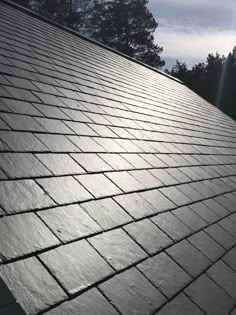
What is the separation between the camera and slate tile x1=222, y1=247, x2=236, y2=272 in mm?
2891

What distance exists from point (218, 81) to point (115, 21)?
46.3 ft

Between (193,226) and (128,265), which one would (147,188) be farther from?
(128,265)

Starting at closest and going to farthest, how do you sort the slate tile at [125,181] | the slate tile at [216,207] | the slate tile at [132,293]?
the slate tile at [132,293], the slate tile at [125,181], the slate tile at [216,207]

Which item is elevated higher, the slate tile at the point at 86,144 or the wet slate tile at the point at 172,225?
the slate tile at the point at 86,144

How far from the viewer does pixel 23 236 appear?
1.62m

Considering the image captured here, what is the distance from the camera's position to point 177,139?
5.44m

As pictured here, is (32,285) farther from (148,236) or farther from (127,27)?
(127,27)

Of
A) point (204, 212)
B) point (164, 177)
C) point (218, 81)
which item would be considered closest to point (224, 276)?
point (204, 212)

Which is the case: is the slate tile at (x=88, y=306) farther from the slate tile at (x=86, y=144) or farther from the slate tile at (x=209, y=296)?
the slate tile at (x=86, y=144)

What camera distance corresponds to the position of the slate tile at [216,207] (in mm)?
3758

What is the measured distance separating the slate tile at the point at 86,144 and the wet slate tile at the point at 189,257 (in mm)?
1103

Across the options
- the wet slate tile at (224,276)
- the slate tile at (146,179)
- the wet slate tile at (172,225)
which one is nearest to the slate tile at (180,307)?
the wet slate tile at (224,276)

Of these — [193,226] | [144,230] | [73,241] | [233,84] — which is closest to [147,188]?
[193,226]

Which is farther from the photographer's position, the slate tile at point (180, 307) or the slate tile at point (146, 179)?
the slate tile at point (146, 179)
